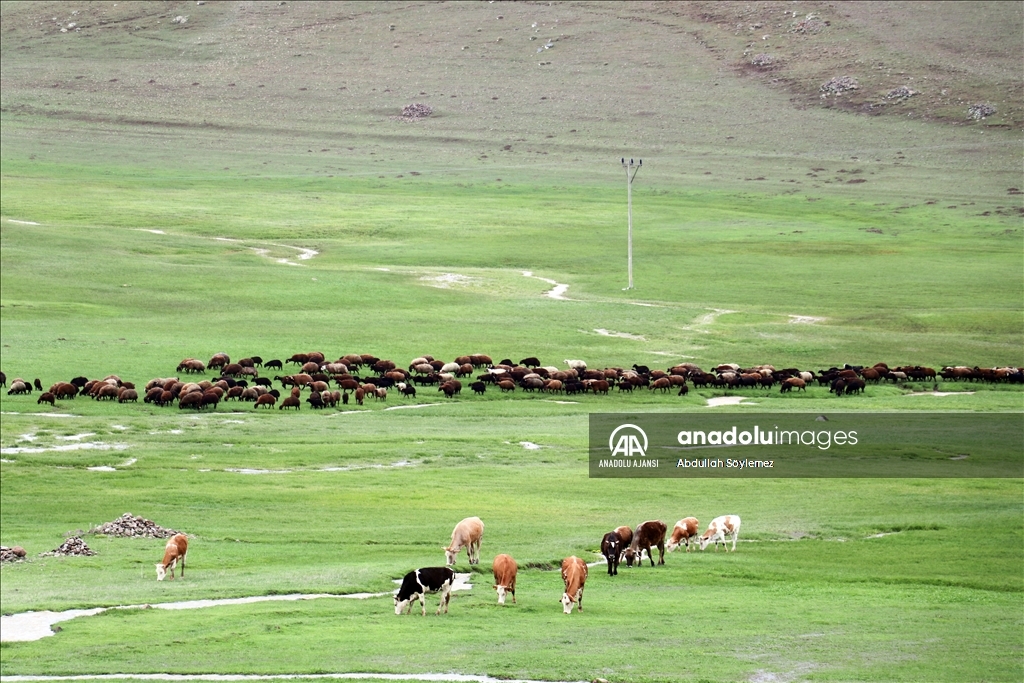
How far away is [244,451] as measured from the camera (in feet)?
132

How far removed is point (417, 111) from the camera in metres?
166

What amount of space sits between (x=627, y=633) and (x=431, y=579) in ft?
10.3

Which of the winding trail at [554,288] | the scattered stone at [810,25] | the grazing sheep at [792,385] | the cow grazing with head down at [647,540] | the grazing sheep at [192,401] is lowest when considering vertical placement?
the cow grazing with head down at [647,540]

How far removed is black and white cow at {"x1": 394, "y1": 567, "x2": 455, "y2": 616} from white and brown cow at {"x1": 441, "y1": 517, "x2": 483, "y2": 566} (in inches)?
106

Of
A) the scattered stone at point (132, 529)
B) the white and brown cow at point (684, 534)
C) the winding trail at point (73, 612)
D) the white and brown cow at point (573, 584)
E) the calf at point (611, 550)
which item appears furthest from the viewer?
the scattered stone at point (132, 529)

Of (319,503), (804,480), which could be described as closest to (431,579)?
(319,503)

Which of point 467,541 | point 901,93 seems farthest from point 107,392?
point 901,93

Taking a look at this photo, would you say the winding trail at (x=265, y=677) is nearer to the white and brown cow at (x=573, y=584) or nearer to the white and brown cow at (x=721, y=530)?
the white and brown cow at (x=573, y=584)

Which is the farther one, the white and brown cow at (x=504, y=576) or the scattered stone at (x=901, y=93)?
the scattered stone at (x=901, y=93)

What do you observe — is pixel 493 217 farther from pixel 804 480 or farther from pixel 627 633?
pixel 627 633

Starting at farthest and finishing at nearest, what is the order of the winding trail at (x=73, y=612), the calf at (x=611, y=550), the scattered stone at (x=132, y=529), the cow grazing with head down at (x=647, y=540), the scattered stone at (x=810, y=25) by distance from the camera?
1. the scattered stone at (x=810, y=25)
2. the scattered stone at (x=132, y=529)
3. the cow grazing with head down at (x=647, y=540)
4. the calf at (x=611, y=550)
5. the winding trail at (x=73, y=612)

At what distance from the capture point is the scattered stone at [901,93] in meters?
97.1

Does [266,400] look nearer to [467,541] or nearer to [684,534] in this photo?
[684,534]

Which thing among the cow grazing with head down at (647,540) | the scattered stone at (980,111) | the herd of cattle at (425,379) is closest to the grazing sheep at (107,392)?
the herd of cattle at (425,379)
